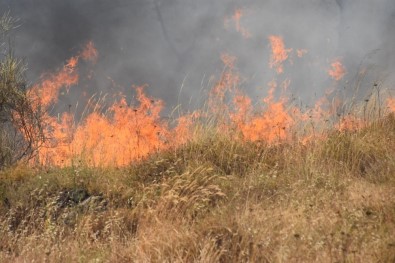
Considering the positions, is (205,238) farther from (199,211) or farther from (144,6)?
(144,6)

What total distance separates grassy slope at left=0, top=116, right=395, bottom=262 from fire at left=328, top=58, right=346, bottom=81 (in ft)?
30.7

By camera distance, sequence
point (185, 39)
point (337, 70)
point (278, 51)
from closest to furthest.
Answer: point (337, 70) → point (278, 51) → point (185, 39)

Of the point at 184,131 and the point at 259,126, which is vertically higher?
the point at 259,126

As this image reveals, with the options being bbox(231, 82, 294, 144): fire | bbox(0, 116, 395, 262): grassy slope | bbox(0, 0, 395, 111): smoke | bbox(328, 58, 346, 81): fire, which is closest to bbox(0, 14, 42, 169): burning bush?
bbox(0, 116, 395, 262): grassy slope

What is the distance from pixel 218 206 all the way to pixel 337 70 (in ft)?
42.9

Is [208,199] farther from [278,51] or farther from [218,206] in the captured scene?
[278,51]

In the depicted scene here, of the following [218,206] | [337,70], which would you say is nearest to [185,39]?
[337,70]

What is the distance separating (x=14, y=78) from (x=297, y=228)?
5.26 meters

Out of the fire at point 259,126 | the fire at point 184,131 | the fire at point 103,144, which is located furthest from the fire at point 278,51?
the fire at point 103,144

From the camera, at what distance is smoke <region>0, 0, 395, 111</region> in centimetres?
1647

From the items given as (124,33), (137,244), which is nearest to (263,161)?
(137,244)

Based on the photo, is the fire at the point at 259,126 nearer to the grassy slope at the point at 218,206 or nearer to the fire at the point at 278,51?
the grassy slope at the point at 218,206

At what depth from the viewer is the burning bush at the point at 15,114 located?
729 cm

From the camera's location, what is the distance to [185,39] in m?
18.2
